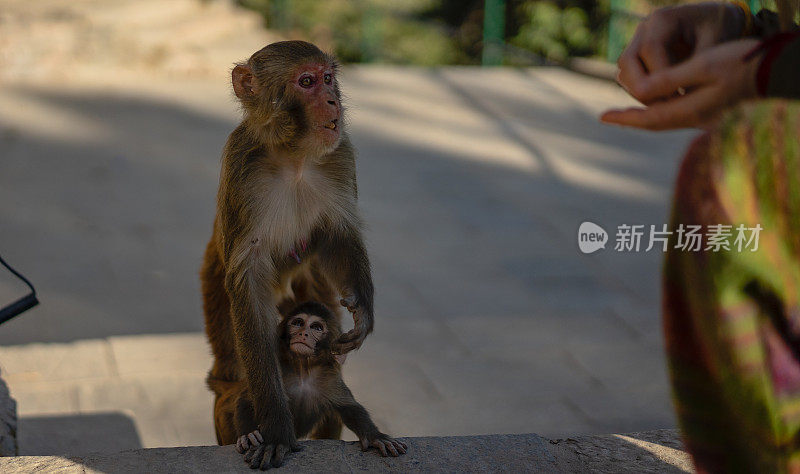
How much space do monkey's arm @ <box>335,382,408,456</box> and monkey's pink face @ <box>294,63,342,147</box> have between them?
2.73 feet

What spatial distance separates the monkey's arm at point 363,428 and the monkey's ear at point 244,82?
95 centimetres

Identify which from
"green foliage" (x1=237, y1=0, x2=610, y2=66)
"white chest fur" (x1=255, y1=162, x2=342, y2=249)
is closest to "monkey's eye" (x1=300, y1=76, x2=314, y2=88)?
"white chest fur" (x1=255, y1=162, x2=342, y2=249)

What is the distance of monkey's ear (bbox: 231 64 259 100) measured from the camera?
265 centimetres

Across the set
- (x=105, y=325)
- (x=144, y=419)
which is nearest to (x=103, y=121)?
(x=105, y=325)

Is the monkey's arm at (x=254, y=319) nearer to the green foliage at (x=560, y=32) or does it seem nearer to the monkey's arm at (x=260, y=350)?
the monkey's arm at (x=260, y=350)

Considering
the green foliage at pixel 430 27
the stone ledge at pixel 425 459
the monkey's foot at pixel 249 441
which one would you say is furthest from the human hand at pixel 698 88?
the green foliage at pixel 430 27

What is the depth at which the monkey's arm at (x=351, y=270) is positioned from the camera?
2752 millimetres

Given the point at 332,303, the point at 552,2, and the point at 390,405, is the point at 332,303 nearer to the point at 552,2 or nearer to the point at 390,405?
the point at 390,405

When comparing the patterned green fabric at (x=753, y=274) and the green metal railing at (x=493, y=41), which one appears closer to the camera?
the patterned green fabric at (x=753, y=274)

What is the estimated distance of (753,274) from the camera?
1437 millimetres

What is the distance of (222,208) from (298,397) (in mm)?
632

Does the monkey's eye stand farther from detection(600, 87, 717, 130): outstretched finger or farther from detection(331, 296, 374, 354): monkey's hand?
detection(600, 87, 717, 130): outstretched finger

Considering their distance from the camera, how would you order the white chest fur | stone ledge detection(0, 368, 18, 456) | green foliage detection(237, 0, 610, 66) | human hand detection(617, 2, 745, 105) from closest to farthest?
human hand detection(617, 2, 745, 105), the white chest fur, stone ledge detection(0, 368, 18, 456), green foliage detection(237, 0, 610, 66)

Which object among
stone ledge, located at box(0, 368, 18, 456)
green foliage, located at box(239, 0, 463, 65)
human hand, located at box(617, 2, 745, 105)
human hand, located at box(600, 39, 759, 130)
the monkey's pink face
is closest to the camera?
human hand, located at box(600, 39, 759, 130)
